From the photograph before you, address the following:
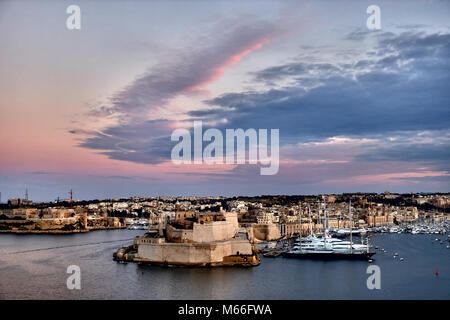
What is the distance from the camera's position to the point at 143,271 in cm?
1720

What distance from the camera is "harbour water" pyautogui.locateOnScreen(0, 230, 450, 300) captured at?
535 inches

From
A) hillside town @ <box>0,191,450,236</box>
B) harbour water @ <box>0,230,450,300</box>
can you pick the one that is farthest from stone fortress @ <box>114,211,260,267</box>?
hillside town @ <box>0,191,450,236</box>

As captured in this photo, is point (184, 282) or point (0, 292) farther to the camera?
point (184, 282)

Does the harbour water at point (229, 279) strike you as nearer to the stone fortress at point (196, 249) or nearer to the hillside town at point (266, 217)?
the stone fortress at point (196, 249)

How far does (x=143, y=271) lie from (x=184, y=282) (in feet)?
8.92

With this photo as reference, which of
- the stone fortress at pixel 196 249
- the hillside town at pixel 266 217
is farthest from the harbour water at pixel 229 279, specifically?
the hillside town at pixel 266 217

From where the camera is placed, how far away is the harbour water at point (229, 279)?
13.6m

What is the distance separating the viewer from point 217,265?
1784 centimetres

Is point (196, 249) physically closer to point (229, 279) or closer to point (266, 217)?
point (229, 279)
